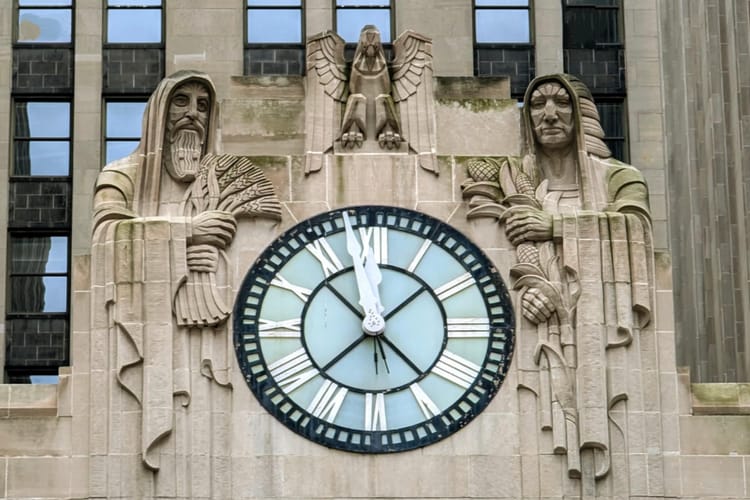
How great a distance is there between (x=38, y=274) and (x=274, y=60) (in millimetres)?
4743

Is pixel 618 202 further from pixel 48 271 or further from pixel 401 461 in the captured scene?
pixel 48 271

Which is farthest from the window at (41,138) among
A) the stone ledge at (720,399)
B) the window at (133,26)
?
the stone ledge at (720,399)

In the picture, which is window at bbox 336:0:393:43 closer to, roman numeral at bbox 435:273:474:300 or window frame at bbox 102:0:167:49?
window frame at bbox 102:0:167:49

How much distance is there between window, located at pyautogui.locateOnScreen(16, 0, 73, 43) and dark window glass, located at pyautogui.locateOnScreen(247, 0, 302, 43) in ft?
9.00

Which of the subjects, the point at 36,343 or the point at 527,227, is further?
the point at 36,343

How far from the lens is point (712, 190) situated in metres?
47.5

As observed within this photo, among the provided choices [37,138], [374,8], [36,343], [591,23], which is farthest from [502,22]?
[36,343]

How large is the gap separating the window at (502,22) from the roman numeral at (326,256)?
48.4 feet

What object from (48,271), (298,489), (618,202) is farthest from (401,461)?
(48,271)

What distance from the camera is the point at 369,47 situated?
39094 millimetres

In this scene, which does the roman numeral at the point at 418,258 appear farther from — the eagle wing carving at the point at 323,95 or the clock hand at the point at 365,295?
the eagle wing carving at the point at 323,95

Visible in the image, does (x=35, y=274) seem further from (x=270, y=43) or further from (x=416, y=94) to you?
(x=416, y=94)

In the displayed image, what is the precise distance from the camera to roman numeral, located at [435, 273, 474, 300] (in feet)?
126

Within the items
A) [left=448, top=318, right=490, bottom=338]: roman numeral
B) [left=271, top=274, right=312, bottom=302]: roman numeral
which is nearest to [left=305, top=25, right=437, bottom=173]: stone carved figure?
[left=271, top=274, right=312, bottom=302]: roman numeral
